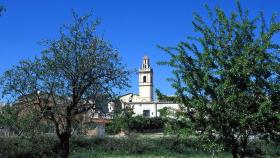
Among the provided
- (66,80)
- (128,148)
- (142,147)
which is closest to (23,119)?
(66,80)

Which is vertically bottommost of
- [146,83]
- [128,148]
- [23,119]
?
[128,148]

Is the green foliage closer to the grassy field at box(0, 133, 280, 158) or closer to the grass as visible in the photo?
the grassy field at box(0, 133, 280, 158)

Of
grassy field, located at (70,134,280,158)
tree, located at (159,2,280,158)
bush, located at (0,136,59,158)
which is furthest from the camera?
grassy field, located at (70,134,280,158)

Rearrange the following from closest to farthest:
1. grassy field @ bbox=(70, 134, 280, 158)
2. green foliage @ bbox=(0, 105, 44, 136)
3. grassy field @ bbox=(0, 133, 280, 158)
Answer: green foliage @ bbox=(0, 105, 44, 136)
grassy field @ bbox=(0, 133, 280, 158)
grassy field @ bbox=(70, 134, 280, 158)

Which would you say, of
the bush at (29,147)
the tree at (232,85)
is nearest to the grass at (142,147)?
the bush at (29,147)

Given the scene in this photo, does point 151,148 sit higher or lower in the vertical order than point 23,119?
lower

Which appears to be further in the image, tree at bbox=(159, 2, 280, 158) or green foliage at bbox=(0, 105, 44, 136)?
green foliage at bbox=(0, 105, 44, 136)

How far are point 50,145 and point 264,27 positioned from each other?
87.2 ft

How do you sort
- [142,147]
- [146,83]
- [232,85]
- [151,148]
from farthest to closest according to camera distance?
[146,83], [151,148], [142,147], [232,85]

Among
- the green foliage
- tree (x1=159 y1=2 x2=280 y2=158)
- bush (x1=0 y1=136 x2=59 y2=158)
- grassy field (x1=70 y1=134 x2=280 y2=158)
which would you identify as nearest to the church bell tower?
grassy field (x1=70 y1=134 x2=280 y2=158)

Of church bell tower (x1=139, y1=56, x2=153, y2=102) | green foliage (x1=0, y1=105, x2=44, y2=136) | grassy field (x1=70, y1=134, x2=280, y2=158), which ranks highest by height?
church bell tower (x1=139, y1=56, x2=153, y2=102)

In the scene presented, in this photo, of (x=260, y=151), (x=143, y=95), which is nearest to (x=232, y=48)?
(x=260, y=151)

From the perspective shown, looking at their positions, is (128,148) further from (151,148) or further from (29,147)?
(29,147)

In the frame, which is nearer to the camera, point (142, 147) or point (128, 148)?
point (128, 148)
